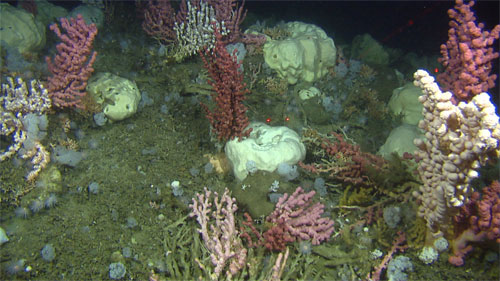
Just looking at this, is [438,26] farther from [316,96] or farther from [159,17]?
[159,17]

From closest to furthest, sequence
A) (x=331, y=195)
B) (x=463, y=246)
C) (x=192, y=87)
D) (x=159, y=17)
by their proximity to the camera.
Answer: (x=463, y=246)
(x=331, y=195)
(x=192, y=87)
(x=159, y=17)

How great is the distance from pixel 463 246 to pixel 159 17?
22.6 feet

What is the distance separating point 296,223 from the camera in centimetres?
383

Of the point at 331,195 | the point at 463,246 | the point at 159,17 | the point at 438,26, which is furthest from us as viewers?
the point at 438,26

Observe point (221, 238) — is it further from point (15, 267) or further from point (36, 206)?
point (36, 206)

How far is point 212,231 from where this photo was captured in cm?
392

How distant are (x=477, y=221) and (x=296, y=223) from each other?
7.03 feet

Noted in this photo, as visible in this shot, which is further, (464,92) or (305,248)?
(464,92)

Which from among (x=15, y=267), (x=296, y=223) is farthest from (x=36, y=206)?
(x=296, y=223)

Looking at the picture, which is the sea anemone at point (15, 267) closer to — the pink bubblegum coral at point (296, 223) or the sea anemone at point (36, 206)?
the sea anemone at point (36, 206)

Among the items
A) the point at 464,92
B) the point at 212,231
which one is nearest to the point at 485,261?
the point at 464,92

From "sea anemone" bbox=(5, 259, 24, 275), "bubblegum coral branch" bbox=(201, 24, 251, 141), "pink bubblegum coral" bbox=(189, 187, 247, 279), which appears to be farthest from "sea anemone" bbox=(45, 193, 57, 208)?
"bubblegum coral branch" bbox=(201, 24, 251, 141)

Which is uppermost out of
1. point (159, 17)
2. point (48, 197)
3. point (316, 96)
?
point (159, 17)

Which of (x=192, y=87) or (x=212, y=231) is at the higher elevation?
(x=192, y=87)
